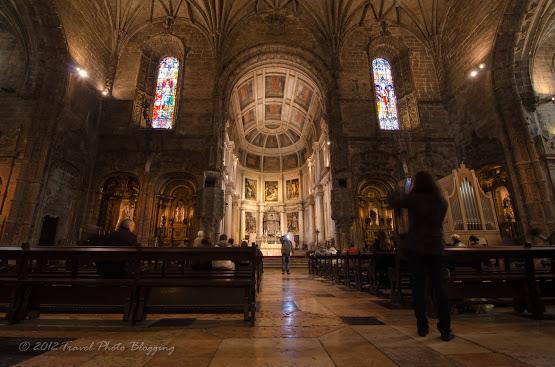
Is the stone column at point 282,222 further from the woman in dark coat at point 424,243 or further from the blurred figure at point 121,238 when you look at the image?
the woman in dark coat at point 424,243

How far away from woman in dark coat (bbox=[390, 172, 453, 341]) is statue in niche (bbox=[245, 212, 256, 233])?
73.9 feet

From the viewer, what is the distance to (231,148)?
2038 cm

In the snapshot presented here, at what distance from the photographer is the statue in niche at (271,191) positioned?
26.2 m

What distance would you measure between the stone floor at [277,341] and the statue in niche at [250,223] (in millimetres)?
21492

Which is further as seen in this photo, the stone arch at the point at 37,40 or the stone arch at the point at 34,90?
the stone arch at the point at 37,40

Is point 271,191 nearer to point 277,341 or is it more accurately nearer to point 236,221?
point 236,221

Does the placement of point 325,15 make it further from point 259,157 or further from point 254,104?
point 259,157

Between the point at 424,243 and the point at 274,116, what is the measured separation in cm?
2291

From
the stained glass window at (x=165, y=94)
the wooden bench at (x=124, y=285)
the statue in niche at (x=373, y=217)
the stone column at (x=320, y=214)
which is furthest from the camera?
the stone column at (x=320, y=214)

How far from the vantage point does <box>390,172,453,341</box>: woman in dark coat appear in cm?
251

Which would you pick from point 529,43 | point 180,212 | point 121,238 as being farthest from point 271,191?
point 121,238

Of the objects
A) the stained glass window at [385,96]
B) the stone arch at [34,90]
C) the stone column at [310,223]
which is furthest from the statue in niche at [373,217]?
the stone arch at [34,90]

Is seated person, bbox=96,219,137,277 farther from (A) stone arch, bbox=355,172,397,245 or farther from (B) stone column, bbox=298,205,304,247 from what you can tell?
(B) stone column, bbox=298,205,304,247

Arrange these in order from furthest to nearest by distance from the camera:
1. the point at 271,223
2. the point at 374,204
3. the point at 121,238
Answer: the point at 271,223 < the point at 374,204 < the point at 121,238
